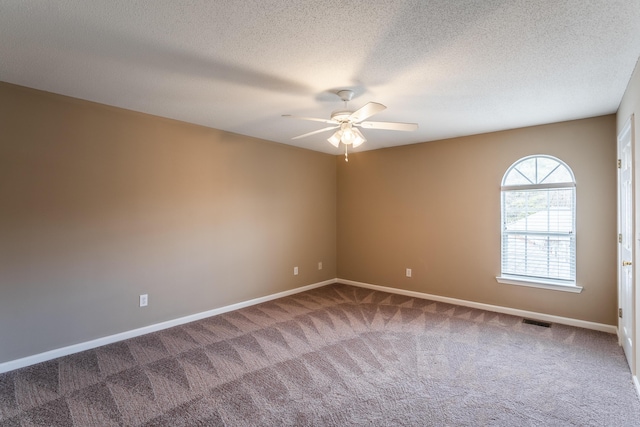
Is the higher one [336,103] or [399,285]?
[336,103]

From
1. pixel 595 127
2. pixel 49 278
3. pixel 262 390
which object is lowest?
pixel 262 390

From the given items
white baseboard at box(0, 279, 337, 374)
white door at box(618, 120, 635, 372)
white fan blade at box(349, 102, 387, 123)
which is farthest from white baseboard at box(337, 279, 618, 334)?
white fan blade at box(349, 102, 387, 123)

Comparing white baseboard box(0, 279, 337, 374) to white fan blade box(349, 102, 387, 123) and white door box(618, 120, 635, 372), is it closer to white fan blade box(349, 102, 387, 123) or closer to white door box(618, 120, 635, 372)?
white fan blade box(349, 102, 387, 123)

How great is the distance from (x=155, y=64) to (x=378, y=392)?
2.95 m

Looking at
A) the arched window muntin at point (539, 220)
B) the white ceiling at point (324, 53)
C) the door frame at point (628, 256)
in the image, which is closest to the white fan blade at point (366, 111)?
the white ceiling at point (324, 53)

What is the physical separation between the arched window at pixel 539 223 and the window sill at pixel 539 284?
0.01 meters

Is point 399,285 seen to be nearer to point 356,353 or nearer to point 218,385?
point 356,353

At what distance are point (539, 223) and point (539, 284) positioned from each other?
0.76 metres

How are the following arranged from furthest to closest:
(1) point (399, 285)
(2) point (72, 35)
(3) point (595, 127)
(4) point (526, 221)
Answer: (1) point (399, 285), (4) point (526, 221), (3) point (595, 127), (2) point (72, 35)

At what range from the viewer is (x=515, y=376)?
105 inches

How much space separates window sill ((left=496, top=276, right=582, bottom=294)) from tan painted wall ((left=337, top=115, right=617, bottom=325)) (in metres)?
0.06

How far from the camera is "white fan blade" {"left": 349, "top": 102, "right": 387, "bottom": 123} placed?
2463 millimetres

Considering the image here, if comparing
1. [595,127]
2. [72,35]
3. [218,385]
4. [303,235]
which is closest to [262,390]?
[218,385]

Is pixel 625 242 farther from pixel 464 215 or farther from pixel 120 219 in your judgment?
pixel 120 219
